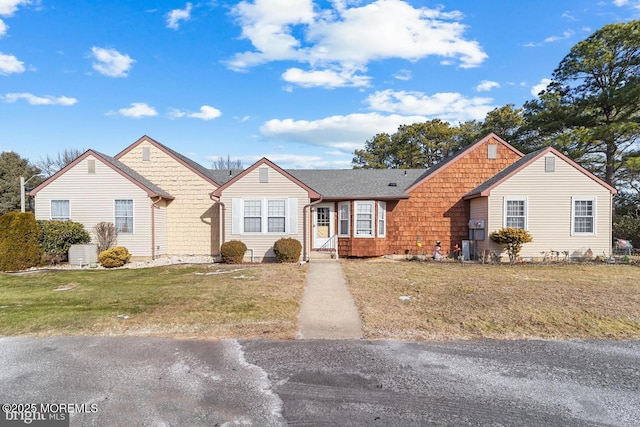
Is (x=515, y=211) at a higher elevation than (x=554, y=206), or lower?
lower

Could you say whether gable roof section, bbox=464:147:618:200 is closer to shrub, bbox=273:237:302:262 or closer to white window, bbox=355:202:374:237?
white window, bbox=355:202:374:237

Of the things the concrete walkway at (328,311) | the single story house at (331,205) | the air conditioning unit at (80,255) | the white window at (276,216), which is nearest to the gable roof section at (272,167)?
the single story house at (331,205)

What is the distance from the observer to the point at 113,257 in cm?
Answer: 1484

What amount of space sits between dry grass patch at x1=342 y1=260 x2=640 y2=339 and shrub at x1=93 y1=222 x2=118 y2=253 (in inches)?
429

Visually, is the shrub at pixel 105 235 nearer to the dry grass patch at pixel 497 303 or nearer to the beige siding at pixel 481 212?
the dry grass patch at pixel 497 303

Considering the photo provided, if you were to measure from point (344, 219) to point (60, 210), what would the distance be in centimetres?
1289

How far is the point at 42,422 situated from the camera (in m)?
3.62

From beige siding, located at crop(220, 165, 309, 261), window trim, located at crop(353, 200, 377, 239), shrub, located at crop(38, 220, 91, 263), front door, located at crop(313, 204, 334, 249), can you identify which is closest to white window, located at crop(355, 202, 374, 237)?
window trim, located at crop(353, 200, 377, 239)

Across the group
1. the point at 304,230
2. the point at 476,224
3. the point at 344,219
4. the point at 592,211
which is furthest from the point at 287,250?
the point at 592,211

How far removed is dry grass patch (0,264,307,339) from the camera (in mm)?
6516

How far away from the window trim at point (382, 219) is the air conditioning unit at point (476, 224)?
4.01m

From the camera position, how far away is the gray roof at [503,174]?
15867mm

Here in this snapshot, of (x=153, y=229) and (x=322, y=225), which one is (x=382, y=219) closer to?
(x=322, y=225)

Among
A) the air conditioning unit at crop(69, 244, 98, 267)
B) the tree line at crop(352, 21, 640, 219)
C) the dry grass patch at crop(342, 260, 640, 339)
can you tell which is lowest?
the dry grass patch at crop(342, 260, 640, 339)
